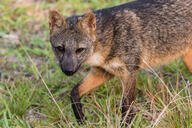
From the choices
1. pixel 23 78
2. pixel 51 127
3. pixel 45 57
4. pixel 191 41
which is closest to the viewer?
pixel 51 127

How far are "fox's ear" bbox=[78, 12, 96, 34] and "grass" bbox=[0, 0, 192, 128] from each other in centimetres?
86

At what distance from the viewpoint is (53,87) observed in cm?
578

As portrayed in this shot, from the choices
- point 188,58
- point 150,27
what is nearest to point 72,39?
point 150,27

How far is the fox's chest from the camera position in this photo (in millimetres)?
4766

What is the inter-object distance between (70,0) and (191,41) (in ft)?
12.6

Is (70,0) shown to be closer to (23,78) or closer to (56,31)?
(23,78)

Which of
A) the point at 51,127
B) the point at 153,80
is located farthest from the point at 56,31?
the point at 153,80

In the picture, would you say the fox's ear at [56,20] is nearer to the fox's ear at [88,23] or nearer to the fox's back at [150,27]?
the fox's ear at [88,23]

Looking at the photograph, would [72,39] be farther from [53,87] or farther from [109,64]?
[53,87]

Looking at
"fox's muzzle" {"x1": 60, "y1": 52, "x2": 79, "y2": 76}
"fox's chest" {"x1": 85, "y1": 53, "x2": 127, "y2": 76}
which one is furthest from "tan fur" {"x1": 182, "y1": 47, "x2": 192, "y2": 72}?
"fox's muzzle" {"x1": 60, "y1": 52, "x2": 79, "y2": 76}

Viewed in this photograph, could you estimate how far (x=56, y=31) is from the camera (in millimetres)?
4738

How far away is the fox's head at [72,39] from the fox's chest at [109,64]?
16 centimetres

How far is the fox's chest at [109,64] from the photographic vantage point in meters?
4.77

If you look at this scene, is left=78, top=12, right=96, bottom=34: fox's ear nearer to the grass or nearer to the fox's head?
the fox's head
